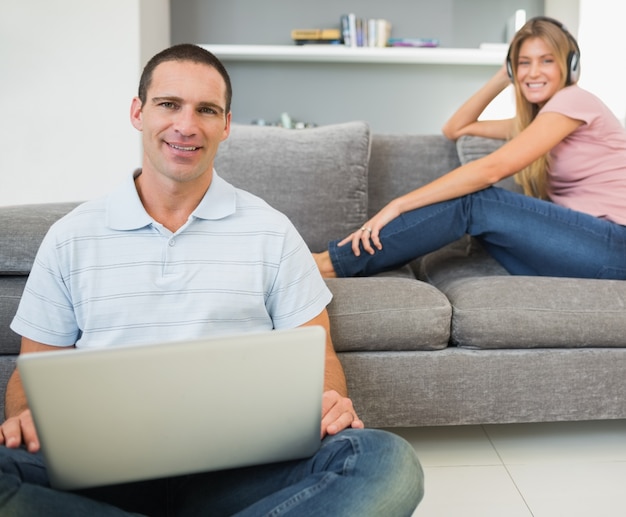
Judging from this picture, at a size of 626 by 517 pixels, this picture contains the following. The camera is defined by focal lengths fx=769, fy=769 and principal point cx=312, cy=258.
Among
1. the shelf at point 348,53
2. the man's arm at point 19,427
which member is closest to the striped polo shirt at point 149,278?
the man's arm at point 19,427

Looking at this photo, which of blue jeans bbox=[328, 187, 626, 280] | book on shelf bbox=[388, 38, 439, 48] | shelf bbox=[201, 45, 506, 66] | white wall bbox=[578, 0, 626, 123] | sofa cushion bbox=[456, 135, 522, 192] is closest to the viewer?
blue jeans bbox=[328, 187, 626, 280]

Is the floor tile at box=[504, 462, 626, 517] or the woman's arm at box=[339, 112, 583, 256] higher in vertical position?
the woman's arm at box=[339, 112, 583, 256]

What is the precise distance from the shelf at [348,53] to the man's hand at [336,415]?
3.01 m

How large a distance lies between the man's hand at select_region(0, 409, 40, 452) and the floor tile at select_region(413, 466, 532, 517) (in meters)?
0.82

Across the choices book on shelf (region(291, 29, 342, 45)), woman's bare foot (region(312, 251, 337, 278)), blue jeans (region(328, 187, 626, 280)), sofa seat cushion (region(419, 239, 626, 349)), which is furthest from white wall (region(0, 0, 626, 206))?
sofa seat cushion (region(419, 239, 626, 349))

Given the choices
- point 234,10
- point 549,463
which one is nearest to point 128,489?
point 549,463

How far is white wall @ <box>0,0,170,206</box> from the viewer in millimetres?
3449

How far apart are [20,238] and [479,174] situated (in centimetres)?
116

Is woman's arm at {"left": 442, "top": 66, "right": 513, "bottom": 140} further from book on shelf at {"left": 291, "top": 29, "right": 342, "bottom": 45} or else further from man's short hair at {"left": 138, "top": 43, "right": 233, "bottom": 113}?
book on shelf at {"left": 291, "top": 29, "right": 342, "bottom": 45}

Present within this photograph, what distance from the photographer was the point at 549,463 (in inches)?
72.1

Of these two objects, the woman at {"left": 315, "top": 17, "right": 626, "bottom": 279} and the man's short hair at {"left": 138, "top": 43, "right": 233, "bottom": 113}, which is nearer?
the man's short hair at {"left": 138, "top": 43, "right": 233, "bottom": 113}

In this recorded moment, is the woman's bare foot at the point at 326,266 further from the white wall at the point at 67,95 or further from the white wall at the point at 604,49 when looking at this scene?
the white wall at the point at 604,49

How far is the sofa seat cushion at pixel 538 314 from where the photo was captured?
1.83 m

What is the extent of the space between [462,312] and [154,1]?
2575 mm
